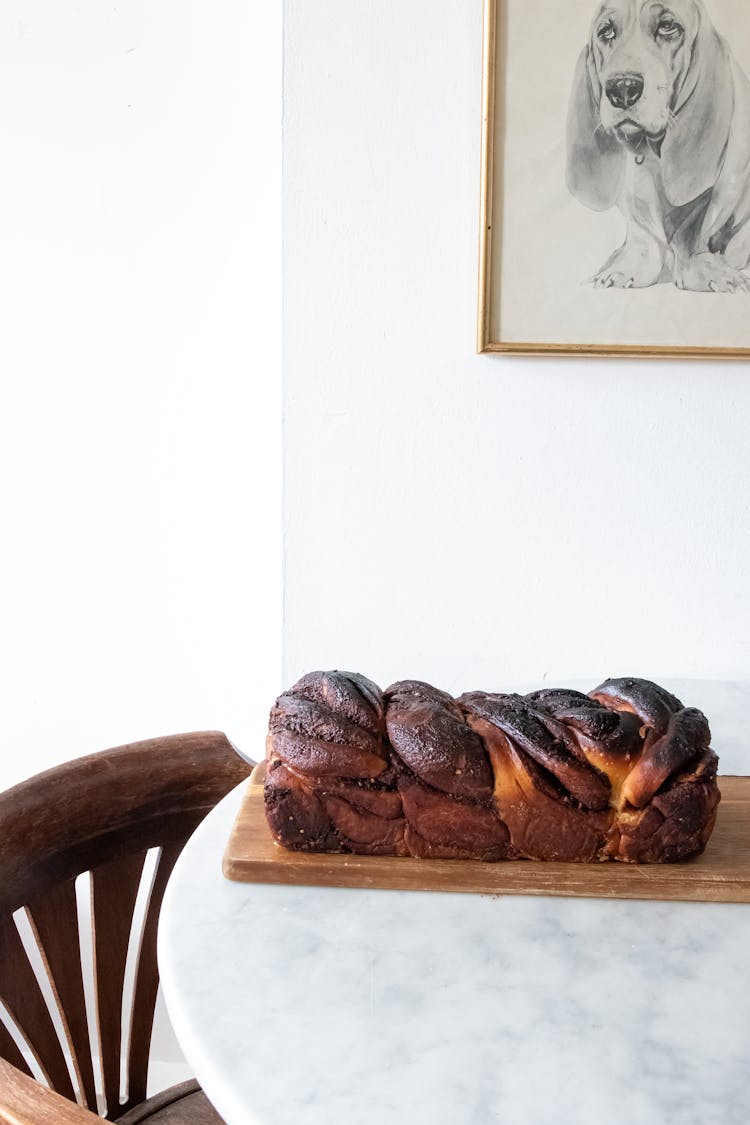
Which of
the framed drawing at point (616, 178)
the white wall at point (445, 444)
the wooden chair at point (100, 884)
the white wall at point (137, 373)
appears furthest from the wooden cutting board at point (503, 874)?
the white wall at point (137, 373)

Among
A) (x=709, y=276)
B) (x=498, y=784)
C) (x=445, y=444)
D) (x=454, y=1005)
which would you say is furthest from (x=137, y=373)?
(x=454, y=1005)

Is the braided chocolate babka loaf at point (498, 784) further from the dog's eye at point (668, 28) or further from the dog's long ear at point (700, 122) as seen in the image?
the dog's eye at point (668, 28)

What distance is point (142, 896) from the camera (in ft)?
6.60

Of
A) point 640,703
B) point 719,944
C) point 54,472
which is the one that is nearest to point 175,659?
point 54,472

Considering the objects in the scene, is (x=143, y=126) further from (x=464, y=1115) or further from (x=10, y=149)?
(x=464, y=1115)

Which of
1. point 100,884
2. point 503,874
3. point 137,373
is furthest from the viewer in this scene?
point 137,373

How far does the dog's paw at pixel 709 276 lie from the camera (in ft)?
4.61

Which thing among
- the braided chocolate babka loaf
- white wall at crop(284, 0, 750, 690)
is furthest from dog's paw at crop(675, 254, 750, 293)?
the braided chocolate babka loaf

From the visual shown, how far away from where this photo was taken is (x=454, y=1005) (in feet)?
2.27

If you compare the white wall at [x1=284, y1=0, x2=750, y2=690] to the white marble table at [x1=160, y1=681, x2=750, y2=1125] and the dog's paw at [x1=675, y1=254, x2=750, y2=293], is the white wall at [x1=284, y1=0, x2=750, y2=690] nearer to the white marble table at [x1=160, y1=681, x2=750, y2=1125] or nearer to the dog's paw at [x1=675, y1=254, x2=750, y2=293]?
the dog's paw at [x1=675, y1=254, x2=750, y2=293]

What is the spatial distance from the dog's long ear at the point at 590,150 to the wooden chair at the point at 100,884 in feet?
3.05

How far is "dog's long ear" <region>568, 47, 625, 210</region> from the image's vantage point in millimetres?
1350

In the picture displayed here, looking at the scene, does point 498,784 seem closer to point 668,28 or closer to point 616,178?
point 616,178

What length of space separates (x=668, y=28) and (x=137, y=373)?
1.01 metres
